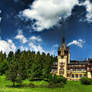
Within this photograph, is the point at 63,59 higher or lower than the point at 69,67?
higher

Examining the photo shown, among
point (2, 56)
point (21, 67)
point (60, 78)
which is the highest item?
point (2, 56)

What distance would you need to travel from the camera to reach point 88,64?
3351 inches

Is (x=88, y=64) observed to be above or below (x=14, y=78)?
above

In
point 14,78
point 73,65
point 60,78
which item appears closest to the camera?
point 14,78

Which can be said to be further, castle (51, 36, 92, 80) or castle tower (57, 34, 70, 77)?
castle tower (57, 34, 70, 77)

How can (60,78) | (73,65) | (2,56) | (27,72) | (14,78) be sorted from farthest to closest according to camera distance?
(2,56), (73,65), (27,72), (60,78), (14,78)

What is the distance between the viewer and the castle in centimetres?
8676

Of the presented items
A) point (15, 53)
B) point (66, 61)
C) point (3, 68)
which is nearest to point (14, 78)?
point (3, 68)

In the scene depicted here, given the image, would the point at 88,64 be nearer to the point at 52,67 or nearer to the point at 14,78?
the point at 52,67

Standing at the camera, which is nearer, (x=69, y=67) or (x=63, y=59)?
(x=69, y=67)

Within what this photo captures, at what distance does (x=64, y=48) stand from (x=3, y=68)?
4093 centimetres

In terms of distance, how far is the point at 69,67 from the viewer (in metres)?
91.1

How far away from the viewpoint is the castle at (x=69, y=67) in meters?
86.8

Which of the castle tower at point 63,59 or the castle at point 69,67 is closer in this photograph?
the castle at point 69,67
